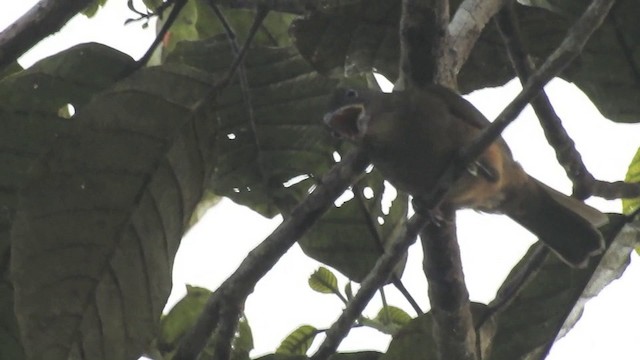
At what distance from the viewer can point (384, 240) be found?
8.03 feet

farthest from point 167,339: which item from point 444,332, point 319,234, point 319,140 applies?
point 444,332

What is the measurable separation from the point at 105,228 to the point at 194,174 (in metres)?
0.22

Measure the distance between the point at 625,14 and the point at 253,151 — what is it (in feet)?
2.91

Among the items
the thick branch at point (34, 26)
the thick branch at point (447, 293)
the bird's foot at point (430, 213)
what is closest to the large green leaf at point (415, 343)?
the thick branch at point (447, 293)

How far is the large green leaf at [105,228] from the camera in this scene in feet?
6.09

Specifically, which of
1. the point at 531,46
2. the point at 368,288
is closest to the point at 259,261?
the point at 368,288

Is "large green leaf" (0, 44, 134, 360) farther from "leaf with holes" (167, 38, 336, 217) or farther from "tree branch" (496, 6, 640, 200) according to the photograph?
"tree branch" (496, 6, 640, 200)

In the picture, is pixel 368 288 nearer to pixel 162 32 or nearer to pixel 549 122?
pixel 549 122

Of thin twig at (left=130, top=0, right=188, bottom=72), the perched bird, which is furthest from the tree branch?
thin twig at (left=130, top=0, right=188, bottom=72)

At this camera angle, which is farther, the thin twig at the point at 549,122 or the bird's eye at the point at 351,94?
the bird's eye at the point at 351,94

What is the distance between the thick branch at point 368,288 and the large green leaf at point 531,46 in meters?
0.47

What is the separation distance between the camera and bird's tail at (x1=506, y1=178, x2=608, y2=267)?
2.28 meters

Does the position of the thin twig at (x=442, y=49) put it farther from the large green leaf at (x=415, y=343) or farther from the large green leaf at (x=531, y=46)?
the large green leaf at (x=415, y=343)

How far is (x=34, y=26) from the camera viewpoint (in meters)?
2.02
